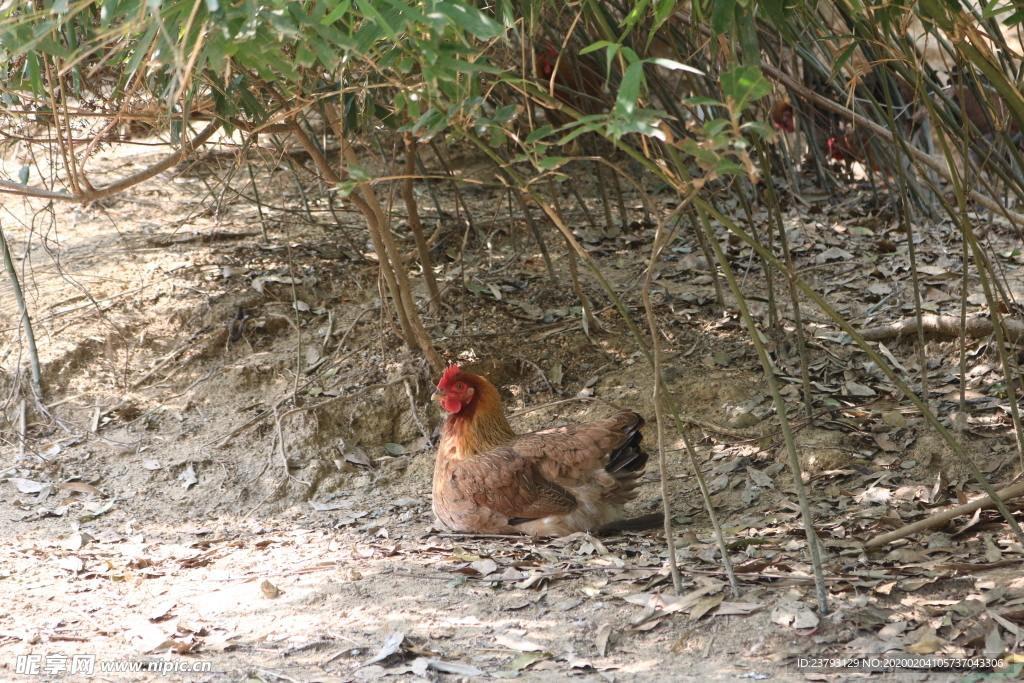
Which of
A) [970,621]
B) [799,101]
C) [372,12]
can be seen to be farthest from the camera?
[799,101]

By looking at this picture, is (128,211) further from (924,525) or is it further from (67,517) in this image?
(924,525)

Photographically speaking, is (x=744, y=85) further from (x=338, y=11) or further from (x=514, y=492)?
(x=514, y=492)

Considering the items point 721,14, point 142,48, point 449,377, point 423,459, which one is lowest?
point 423,459

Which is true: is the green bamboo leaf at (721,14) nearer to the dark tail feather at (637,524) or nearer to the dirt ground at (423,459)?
the dirt ground at (423,459)

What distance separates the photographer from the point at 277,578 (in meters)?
2.95

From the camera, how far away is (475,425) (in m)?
3.51

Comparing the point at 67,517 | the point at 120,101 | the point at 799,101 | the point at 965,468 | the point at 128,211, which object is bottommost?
the point at 965,468

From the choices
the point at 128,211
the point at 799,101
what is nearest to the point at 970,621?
A: the point at 799,101

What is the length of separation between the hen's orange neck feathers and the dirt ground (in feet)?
1.17

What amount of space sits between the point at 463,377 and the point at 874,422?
1.88 meters

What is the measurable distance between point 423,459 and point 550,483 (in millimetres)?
982

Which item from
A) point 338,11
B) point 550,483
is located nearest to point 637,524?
point 550,483

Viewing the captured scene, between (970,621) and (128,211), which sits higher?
(128,211)

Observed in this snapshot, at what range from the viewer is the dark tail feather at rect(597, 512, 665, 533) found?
3.25 meters
